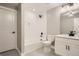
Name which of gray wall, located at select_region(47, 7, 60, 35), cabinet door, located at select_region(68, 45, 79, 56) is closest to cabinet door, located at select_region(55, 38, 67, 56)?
cabinet door, located at select_region(68, 45, 79, 56)

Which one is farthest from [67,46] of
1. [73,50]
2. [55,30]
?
[55,30]

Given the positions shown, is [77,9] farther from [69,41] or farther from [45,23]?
[45,23]

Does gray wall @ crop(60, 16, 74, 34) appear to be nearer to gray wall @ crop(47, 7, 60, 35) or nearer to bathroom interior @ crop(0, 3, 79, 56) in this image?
bathroom interior @ crop(0, 3, 79, 56)

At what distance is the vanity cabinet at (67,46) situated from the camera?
2.10m

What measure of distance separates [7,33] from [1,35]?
0.26 metres

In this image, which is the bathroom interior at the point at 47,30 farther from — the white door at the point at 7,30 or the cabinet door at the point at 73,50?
the white door at the point at 7,30

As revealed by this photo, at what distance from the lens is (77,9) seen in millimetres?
2701

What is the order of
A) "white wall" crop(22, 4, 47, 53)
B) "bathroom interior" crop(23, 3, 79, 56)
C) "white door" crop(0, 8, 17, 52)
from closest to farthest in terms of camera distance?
"bathroom interior" crop(23, 3, 79, 56) → "white door" crop(0, 8, 17, 52) → "white wall" crop(22, 4, 47, 53)

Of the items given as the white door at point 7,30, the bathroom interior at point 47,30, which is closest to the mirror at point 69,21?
the bathroom interior at point 47,30

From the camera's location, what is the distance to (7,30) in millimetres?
3217

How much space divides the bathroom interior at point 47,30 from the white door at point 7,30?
0.23 meters

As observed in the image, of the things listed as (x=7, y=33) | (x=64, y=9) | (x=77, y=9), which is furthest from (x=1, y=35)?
(x=77, y=9)

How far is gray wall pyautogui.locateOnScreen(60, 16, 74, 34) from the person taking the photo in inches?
114

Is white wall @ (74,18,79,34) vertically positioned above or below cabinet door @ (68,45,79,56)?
above
